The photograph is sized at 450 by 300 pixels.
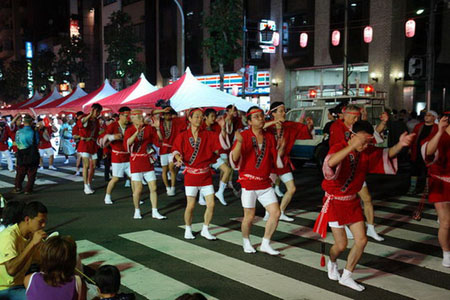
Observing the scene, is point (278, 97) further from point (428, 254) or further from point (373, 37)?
point (428, 254)

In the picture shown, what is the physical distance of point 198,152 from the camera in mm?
6355

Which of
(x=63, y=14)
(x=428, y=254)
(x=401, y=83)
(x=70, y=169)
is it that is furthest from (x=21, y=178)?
(x=63, y=14)

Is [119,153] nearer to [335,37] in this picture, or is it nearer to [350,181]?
[350,181]

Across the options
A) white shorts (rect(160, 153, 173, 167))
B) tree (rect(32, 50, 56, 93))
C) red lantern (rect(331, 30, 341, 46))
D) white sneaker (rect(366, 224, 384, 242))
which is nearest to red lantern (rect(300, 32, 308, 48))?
red lantern (rect(331, 30, 341, 46))

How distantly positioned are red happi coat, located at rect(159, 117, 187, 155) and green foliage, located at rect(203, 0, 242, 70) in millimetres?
13920

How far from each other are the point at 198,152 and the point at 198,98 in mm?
6922

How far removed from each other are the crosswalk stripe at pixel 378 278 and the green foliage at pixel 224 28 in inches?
734

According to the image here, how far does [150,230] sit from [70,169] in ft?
32.4

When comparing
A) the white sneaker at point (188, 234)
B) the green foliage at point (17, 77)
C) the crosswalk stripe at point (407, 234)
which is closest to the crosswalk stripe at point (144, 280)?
the white sneaker at point (188, 234)

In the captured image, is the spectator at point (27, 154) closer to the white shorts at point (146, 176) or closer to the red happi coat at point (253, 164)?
the white shorts at point (146, 176)

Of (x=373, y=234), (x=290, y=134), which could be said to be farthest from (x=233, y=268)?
(x=290, y=134)

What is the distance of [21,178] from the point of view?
422 inches

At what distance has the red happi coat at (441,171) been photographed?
16.8ft

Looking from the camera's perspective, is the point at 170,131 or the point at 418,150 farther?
the point at 170,131
